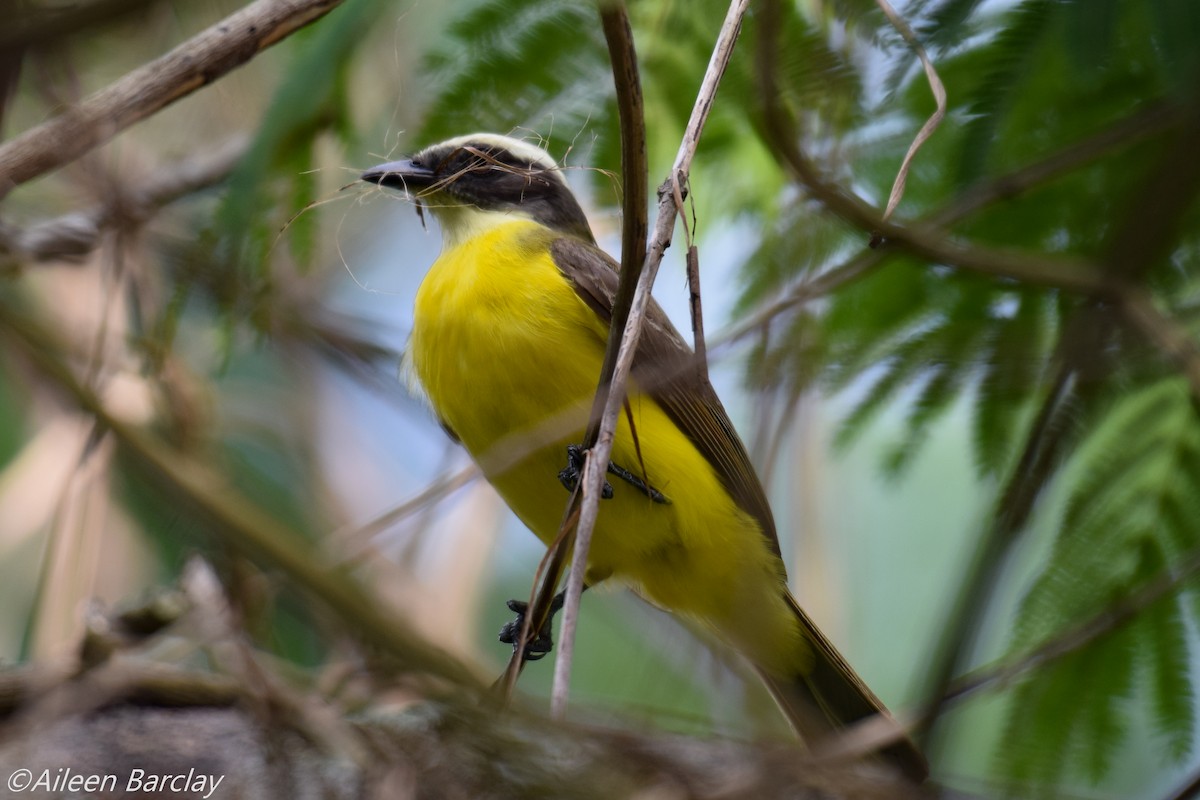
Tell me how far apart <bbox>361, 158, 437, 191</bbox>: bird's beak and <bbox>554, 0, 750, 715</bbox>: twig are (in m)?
1.58

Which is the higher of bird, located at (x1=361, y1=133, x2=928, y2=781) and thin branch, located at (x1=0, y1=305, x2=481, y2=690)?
thin branch, located at (x1=0, y1=305, x2=481, y2=690)

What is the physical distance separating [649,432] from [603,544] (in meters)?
0.38

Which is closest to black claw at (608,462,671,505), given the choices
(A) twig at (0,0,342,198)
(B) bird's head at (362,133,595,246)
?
(B) bird's head at (362,133,595,246)

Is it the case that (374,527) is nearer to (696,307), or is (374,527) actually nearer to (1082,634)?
(696,307)

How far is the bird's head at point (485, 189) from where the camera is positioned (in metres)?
3.57

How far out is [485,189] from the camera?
4.11 metres

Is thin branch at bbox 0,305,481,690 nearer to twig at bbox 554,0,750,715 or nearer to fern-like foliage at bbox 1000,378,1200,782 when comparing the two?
twig at bbox 554,0,750,715

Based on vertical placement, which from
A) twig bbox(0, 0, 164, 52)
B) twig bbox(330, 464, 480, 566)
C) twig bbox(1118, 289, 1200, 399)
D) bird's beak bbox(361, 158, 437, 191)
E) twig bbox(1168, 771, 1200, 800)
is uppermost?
twig bbox(0, 0, 164, 52)

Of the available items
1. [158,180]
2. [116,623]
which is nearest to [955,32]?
[116,623]

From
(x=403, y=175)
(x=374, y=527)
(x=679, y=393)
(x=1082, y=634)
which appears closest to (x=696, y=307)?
(x=374, y=527)

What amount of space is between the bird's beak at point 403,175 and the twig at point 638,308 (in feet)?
5.18

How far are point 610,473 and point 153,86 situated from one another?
1649 millimetres

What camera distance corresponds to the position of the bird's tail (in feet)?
12.0

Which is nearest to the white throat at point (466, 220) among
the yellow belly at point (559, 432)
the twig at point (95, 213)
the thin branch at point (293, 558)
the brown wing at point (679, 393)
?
the yellow belly at point (559, 432)
